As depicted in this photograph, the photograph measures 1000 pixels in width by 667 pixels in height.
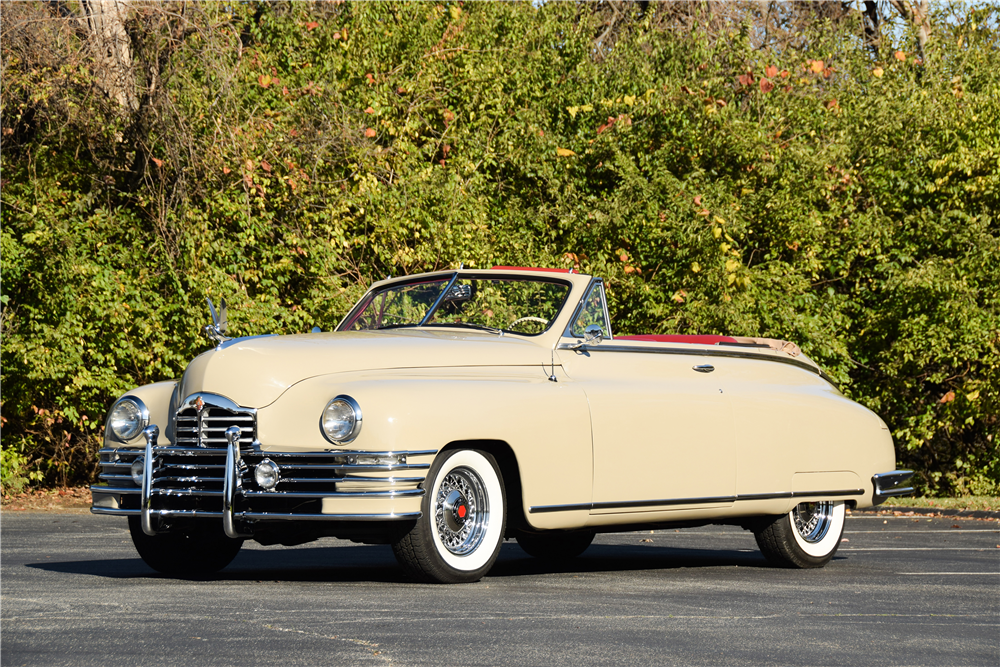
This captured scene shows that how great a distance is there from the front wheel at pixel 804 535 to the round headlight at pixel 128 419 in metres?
4.45

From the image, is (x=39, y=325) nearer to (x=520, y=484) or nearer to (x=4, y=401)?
(x=4, y=401)

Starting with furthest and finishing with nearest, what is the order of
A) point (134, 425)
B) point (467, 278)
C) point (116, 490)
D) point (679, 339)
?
point (679, 339) < point (467, 278) < point (134, 425) < point (116, 490)

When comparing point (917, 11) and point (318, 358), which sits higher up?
point (917, 11)

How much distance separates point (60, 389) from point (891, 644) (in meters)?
15.0

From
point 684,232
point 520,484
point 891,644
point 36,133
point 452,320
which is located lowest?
point 891,644

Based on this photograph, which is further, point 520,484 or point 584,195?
point 584,195

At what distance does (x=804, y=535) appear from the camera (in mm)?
10219

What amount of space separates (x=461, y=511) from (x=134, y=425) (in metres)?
2.14

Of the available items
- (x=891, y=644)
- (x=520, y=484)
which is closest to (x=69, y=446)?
(x=520, y=484)

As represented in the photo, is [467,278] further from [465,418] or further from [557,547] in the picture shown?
[557,547]

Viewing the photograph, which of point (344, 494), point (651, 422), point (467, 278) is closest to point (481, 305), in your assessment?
point (467, 278)

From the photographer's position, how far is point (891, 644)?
6.23 metres

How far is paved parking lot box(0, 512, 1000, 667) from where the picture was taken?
5707 mm

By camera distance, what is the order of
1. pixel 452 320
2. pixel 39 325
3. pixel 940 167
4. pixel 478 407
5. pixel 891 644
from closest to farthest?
pixel 891 644
pixel 478 407
pixel 452 320
pixel 39 325
pixel 940 167
